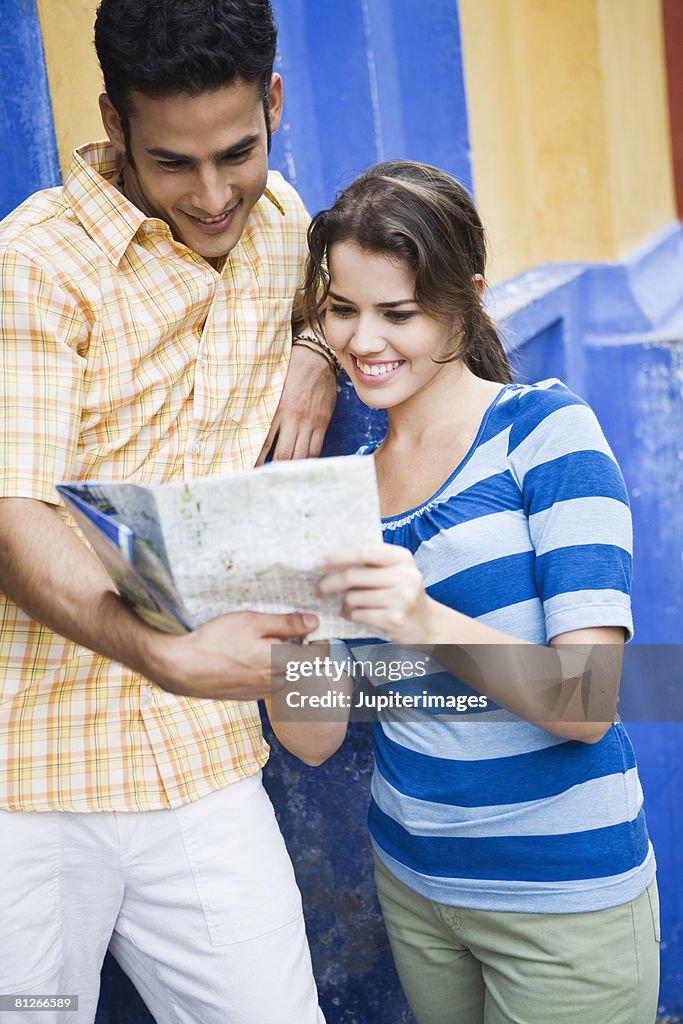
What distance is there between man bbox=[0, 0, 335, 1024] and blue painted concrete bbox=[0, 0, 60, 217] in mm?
385

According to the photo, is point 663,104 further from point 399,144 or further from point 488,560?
point 488,560

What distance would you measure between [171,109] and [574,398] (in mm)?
724

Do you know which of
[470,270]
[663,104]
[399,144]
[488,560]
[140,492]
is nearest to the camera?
[140,492]

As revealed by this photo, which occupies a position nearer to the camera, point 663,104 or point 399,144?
point 399,144

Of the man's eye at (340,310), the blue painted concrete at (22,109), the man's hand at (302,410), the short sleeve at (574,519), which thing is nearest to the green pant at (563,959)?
the short sleeve at (574,519)

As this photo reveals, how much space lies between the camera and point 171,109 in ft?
5.65

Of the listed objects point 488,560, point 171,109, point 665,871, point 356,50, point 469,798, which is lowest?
point 665,871

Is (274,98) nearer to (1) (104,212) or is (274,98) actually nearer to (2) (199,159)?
(2) (199,159)

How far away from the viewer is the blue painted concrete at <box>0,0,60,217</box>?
2.16 metres

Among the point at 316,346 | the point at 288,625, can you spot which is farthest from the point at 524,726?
the point at 316,346

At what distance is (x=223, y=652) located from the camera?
1.39m

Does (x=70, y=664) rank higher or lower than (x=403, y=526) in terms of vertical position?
lower

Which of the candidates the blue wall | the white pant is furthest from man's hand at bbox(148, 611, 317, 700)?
the blue wall

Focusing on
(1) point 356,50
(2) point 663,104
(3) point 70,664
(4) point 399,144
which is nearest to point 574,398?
(3) point 70,664
